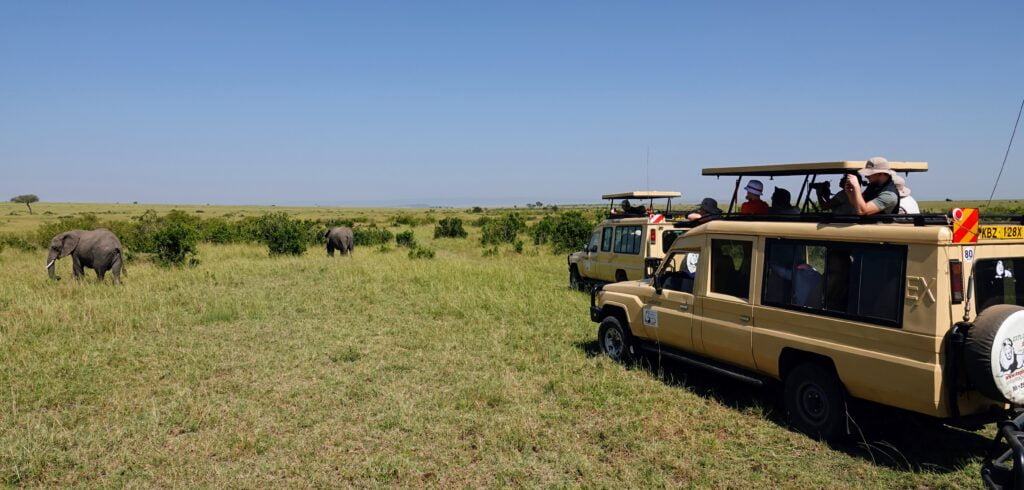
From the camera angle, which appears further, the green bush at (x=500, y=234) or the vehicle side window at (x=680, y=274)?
the green bush at (x=500, y=234)

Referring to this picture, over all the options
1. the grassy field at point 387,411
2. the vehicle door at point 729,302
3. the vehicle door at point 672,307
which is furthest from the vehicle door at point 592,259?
the vehicle door at point 729,302

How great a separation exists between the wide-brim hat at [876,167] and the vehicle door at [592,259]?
7.63 m

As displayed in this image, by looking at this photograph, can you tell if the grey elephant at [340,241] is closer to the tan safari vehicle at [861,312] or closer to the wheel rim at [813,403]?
the tan safari vehicle at [861,312]

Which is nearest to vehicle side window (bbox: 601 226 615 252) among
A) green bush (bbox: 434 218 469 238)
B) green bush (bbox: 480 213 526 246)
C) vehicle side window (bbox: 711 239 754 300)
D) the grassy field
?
the grassy field

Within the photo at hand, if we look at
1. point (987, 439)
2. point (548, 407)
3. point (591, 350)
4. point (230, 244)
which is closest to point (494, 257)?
point (230, 244)

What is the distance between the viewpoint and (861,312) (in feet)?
17.2

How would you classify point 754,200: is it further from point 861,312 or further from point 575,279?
point 575,279

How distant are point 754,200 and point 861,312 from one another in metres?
2.38

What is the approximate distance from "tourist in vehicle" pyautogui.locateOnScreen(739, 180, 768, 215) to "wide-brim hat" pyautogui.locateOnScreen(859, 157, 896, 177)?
1.41 metres

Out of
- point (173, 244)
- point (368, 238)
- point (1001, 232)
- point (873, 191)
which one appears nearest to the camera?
point (1001, 232)

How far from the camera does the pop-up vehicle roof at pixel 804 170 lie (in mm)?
6039

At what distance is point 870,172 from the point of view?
5879mm

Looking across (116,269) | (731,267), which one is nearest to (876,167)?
(731,267)

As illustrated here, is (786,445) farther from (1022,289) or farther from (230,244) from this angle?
(230,244)
